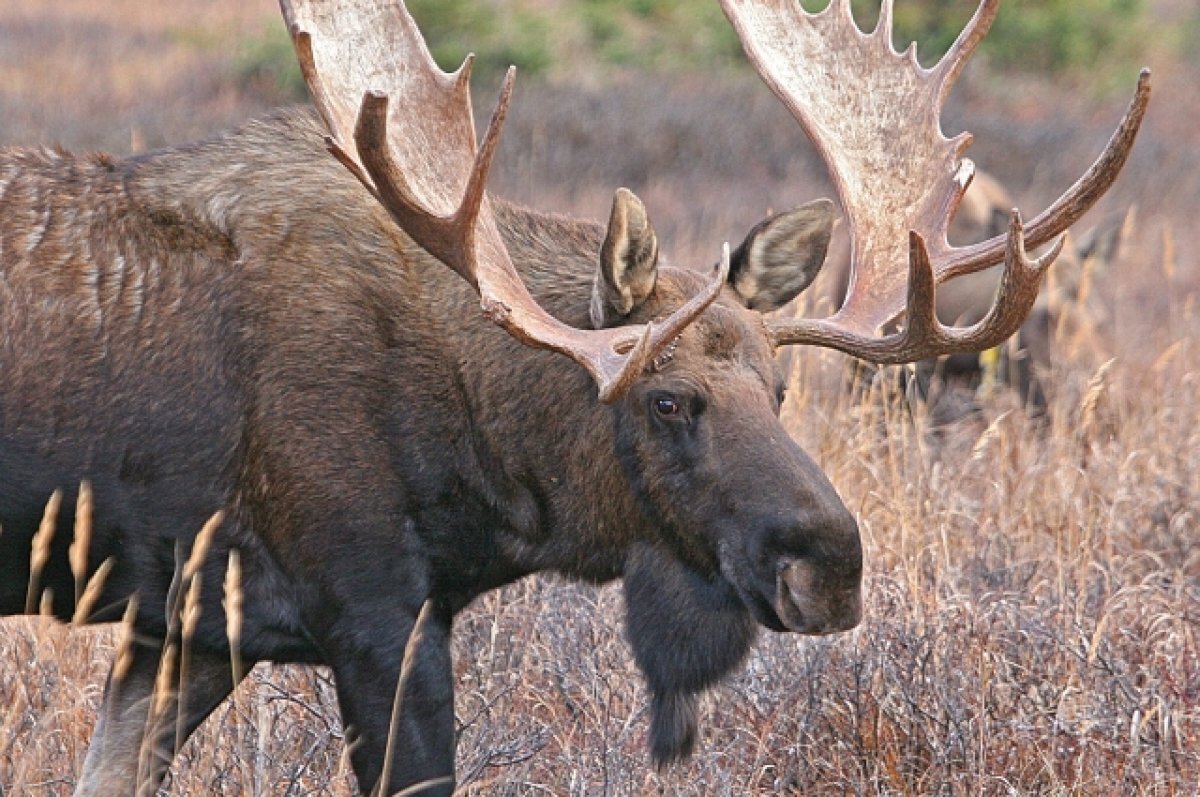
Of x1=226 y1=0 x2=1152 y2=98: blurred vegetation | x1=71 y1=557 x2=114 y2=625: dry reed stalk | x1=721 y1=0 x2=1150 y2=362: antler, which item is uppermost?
x1=226 y1=0 x2=1152 y2=98: blurred vegetation

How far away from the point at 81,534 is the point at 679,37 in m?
17.6

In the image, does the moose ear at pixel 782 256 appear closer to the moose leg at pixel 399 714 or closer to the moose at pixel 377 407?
the moose at pixel 377 407

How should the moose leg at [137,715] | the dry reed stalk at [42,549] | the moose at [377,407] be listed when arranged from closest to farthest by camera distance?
the dry reed stalk at [42,549]
the moose at [377,407]
the moose leg at [137,715]

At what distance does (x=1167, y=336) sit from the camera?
9.80m

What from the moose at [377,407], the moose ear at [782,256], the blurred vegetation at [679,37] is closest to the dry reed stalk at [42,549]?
the moose at [377,407]

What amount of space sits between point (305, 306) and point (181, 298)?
26 cm

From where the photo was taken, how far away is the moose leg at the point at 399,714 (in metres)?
3.63

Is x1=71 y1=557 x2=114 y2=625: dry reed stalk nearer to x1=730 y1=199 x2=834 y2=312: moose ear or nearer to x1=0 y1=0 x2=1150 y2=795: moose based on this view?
x1=0 y1=0 x2=1150 y2=795: moose

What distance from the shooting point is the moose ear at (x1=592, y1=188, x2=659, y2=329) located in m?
3.63

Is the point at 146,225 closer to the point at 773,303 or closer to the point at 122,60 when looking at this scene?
the point at 773,303

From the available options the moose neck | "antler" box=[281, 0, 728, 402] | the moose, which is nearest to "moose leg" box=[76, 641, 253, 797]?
the moose

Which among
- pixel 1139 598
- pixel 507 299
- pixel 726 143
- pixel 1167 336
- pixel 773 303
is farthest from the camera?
pixel 726 143

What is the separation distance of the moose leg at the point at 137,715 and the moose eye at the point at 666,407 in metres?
1.09

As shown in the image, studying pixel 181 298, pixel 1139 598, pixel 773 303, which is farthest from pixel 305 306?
pixel 1139 598
